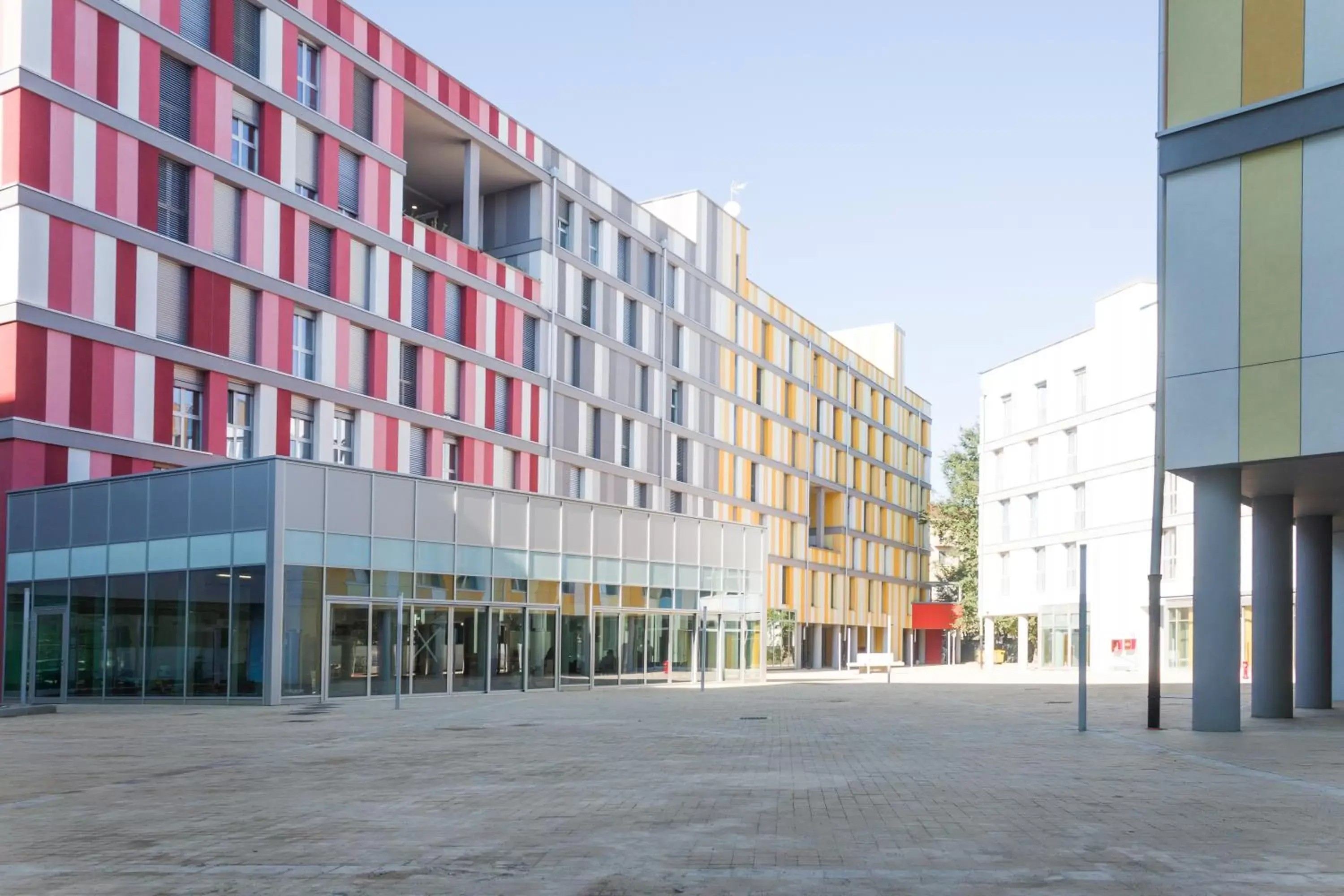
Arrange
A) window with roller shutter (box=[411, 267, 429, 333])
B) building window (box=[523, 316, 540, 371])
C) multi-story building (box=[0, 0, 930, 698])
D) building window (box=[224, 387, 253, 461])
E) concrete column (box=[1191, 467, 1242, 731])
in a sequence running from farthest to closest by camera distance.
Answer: building window (box=[523, 316, 540, 371]), window with roller shutter (box=[411, 267, 429, 333]), building window (box=[224, 387, 253, 461]), multi-story building (box=[0, 0, 930, 698]), concrete column (box=[1191, 467, 1242, 731])

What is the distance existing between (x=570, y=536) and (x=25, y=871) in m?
28.8

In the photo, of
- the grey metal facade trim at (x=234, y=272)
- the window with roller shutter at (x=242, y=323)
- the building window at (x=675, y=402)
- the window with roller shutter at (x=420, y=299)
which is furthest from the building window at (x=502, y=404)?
the building window at (x=675, y=402)

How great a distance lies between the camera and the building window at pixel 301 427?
121 feet

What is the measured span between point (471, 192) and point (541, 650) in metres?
17.4

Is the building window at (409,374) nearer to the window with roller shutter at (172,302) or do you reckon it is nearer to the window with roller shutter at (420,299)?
the window with roller shutter at (420,299)

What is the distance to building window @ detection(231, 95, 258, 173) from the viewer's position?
3559cm

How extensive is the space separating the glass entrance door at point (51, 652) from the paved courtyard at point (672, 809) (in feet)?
32.8

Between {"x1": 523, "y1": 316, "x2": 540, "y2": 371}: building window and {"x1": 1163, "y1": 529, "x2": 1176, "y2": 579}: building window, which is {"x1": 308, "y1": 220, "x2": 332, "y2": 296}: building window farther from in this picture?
{"x1": 1163, "y1": 529, "x2": 1176, "y2": 579}: building window

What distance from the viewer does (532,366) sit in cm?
4891

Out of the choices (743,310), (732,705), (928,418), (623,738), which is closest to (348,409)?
(732,705)

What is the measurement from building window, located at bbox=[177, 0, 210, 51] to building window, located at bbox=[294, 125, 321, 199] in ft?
12.3

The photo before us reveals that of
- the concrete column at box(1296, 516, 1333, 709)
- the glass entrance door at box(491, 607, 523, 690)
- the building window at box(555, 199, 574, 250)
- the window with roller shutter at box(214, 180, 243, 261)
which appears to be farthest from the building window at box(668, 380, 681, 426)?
the concrete column at box(1296, 516, 1333, 709)

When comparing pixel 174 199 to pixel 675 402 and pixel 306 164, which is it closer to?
pixel 306 164

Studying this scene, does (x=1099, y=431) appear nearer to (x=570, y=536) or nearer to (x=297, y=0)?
(x=570, y=536)
